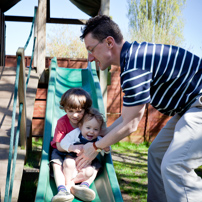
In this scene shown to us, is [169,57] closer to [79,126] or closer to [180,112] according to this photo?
[180,112]

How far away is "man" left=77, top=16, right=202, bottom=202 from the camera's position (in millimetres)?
1780

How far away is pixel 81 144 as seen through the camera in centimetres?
266

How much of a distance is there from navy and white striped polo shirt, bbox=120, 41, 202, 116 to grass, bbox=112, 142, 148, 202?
6.74 feet

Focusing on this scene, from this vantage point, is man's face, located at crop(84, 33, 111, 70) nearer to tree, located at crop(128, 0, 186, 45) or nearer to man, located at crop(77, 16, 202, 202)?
man, located at crop(77, 16, 202, 202)

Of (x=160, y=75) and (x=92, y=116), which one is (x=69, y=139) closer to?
(x=92, y=116)

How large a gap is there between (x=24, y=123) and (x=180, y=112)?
153 centimetres

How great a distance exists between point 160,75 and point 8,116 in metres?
2.17

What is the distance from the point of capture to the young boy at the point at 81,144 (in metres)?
2.57

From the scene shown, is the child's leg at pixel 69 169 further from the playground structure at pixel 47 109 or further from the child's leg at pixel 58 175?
the playground structure at pixel 47 109

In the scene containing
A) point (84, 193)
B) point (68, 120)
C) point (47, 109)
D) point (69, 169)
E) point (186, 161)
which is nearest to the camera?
point (186, 161)

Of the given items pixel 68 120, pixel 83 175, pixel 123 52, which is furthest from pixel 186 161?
pixel 68 120

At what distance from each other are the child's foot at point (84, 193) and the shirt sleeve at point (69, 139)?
0.39m

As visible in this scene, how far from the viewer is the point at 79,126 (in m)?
2.85

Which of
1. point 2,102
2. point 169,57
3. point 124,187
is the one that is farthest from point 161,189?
point 2,102
